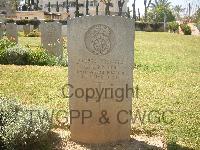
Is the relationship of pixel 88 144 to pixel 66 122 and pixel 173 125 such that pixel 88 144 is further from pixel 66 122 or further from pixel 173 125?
pixel 173 125

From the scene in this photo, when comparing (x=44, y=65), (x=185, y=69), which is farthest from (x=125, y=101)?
(x=185, y=69)

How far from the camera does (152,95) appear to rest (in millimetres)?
9773

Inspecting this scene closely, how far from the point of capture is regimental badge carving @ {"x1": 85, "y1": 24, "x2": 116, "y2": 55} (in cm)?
589

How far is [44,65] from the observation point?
1418 centimetres

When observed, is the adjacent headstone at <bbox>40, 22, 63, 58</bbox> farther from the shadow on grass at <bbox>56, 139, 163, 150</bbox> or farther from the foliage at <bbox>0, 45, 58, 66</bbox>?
the shadow on grass at <bbox>56, 139, 163, 150</bbox>

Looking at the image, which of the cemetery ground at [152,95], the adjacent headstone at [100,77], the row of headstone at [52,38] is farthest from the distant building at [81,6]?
the adjacent headstone at [100,77]

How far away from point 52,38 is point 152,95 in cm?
663

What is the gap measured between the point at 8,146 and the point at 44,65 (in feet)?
28.5

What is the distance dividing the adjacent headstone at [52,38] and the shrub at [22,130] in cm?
912

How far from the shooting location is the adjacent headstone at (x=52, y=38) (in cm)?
1516

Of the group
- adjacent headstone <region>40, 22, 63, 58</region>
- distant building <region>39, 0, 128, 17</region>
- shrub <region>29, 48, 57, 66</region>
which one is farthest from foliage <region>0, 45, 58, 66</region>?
distant building <region>39, 0, 128, 17</region>

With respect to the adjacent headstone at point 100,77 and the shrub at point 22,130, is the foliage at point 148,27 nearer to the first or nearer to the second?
the adjacent headstone at point 100,77

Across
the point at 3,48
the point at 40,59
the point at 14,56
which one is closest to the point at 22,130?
the point at 14,56

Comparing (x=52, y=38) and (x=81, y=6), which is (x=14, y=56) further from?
(x=81, y=6)
